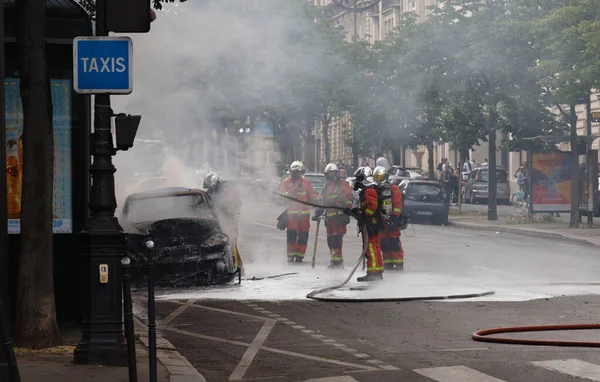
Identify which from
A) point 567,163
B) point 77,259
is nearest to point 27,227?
point 77,259

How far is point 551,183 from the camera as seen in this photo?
34.2 m

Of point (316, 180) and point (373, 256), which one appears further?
point (316, 180)

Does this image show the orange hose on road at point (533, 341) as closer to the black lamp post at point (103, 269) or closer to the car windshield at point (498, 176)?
the black lamp post at point (103, 269)

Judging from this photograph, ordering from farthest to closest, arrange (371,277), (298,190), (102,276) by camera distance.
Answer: (298,190)
(371,277)
(102,276)

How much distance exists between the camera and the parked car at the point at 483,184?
51.6 metres

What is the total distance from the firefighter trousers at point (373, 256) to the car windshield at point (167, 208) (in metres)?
2.39

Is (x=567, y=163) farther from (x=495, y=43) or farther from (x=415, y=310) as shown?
(x=415, y=310)

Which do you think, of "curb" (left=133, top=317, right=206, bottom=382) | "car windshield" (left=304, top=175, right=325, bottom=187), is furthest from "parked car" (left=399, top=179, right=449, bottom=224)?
"curb" (left=133, top=317, right=206, bottom=382)

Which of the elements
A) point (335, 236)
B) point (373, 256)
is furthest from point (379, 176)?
point (335, 236)

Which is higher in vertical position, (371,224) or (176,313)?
(371,224)

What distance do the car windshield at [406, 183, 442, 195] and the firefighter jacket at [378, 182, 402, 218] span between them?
62.3 ft

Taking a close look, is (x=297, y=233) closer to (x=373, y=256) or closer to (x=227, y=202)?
(x=227, y=202)

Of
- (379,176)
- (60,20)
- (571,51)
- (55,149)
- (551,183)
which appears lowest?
(551,183)

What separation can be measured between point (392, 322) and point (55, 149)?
12.7 ft
